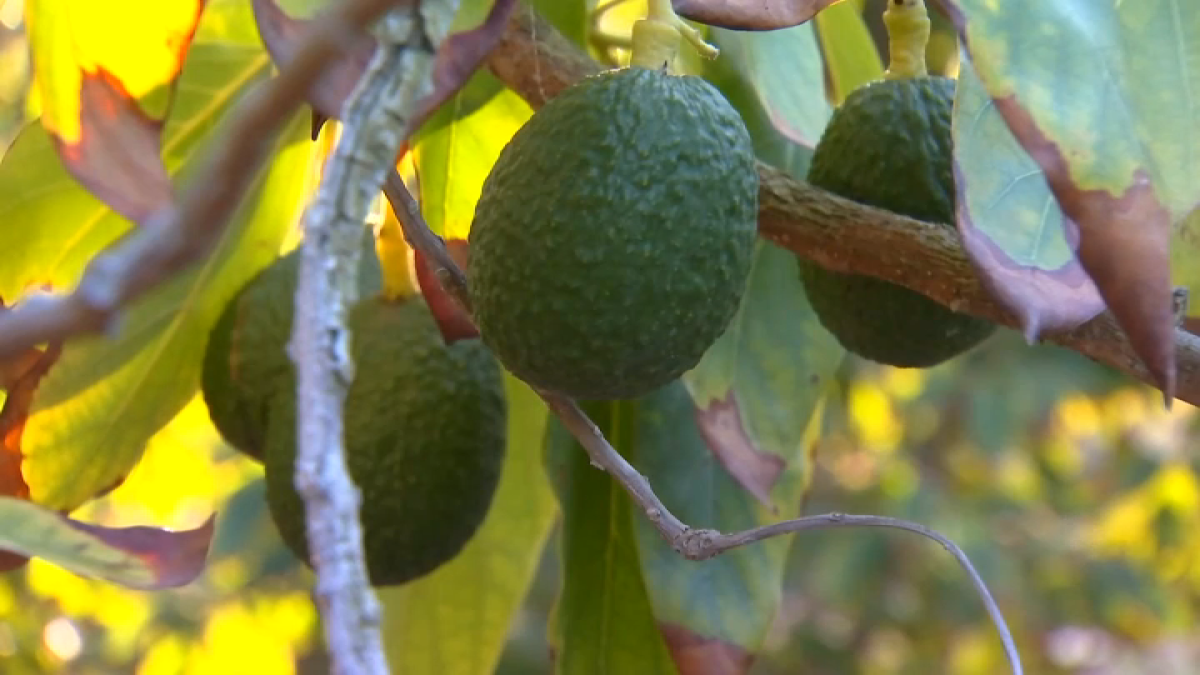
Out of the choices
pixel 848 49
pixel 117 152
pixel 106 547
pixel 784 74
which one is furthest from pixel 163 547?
pixel 848 49

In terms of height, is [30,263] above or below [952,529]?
above

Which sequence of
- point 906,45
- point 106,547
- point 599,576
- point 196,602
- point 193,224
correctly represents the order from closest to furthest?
point 193,224 < point 106,547 < point 906,45 < point 599,576 < point 196,602

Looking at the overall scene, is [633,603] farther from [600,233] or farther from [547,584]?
[547,584]

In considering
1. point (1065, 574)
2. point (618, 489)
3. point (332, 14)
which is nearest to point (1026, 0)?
point (332, 14)

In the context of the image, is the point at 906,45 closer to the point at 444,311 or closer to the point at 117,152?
the point at 444,311

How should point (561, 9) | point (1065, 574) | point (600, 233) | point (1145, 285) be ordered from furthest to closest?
point (1065, 574) < point (561, 9) < point (600, 233) < point (1145, 285)

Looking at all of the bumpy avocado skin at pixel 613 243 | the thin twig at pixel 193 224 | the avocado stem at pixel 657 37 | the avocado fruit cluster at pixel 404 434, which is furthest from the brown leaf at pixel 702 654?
the thin twig at pixel 193 224
